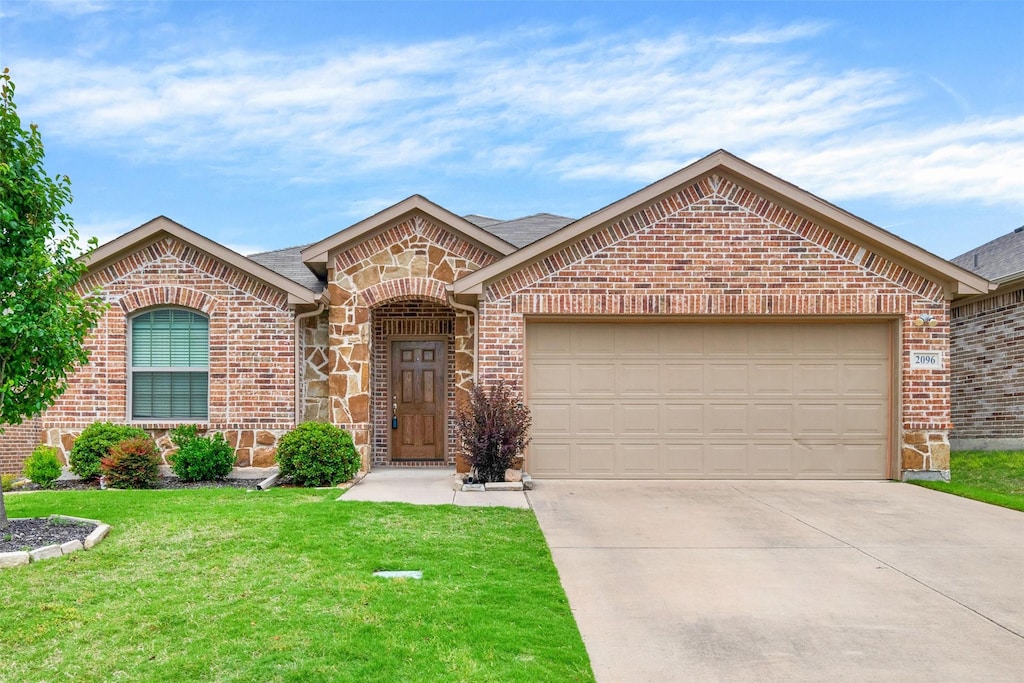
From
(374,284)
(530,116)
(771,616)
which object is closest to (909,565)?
(771,616)

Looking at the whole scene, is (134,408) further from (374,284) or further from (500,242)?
(500,242)

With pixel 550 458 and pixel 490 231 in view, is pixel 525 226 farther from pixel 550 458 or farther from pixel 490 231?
pixel 550 458

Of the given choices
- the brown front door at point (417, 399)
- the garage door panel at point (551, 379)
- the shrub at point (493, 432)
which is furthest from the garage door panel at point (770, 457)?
the brown front door at point (417, 399)

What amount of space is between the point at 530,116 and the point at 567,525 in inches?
590

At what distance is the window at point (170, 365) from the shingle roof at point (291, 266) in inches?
65.5

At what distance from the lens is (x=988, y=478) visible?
1159 cm

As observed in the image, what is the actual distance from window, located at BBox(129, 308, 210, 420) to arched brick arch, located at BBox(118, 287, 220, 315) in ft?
0.80

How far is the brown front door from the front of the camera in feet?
→ 43.5

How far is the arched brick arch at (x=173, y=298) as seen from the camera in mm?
11891

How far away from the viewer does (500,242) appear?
38.7 feet

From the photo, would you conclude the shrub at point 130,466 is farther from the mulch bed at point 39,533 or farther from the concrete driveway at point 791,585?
the concrete driveway at point 791,585

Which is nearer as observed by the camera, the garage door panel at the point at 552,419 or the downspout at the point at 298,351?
the garage door panel at the point at 552,419

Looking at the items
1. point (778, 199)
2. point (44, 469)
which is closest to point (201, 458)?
point (44, 469)

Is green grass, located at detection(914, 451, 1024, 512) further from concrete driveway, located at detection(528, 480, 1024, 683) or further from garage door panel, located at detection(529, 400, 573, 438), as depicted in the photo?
garage door panel, located at detection(529, 400, 573, 438)
